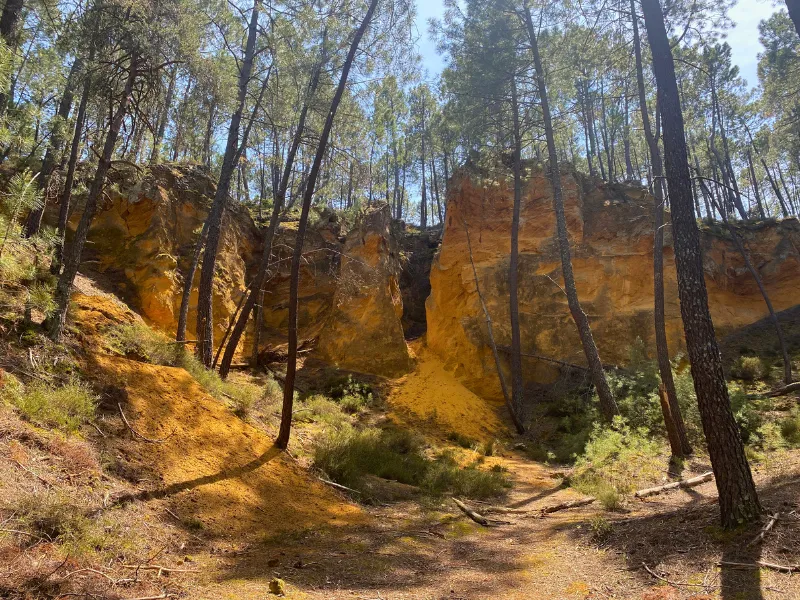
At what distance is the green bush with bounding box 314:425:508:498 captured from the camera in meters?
9.27

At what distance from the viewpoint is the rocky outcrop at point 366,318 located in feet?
64.3

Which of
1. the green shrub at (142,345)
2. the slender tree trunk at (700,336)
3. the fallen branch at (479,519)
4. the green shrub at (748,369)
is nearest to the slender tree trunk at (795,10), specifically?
the slender tree trunk at (700,336)

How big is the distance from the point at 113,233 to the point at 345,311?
29.1 feet

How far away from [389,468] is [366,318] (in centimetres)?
989

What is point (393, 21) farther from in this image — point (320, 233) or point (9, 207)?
point (320, 233)

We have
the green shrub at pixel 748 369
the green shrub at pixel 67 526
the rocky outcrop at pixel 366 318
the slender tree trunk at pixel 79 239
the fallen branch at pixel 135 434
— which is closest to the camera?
the green shrub at pixel 67 526

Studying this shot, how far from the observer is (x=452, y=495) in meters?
9.80

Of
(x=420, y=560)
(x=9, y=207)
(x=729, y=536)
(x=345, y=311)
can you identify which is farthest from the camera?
(x=345, y=311)

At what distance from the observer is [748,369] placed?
17625mm

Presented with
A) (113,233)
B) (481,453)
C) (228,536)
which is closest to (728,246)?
(481,453)

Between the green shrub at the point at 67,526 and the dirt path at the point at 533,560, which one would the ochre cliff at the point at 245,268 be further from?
the green shrub at the point at 67,526

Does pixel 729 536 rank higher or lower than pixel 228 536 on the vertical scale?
higher

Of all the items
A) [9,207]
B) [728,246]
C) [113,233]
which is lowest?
[9,207]

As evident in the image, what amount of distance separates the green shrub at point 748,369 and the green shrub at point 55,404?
19986 millimetres
